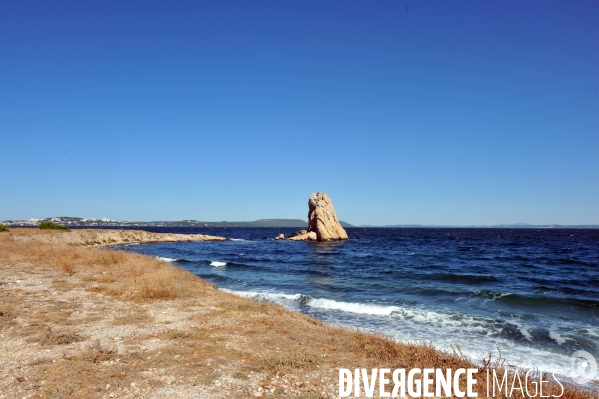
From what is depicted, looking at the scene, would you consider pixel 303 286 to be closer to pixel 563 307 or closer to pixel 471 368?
pixel 563 307

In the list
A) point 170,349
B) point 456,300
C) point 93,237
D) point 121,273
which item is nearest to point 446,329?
point 456,300

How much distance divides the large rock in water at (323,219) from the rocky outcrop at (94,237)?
23.8 meters

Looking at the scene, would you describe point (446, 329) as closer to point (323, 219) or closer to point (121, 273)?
point (121, 273)

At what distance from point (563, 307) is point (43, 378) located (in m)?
21.1

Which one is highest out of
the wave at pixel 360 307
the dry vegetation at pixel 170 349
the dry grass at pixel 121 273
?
the dry grass at pixel 121 273

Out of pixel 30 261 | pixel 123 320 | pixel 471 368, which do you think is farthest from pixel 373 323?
pixel 30 261

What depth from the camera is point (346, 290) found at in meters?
22.3

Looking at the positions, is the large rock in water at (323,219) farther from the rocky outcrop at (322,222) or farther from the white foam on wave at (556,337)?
the white foam on wave at (556,337)

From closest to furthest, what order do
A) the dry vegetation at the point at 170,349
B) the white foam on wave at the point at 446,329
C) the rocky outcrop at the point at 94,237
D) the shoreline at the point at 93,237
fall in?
the dry vegetation at the point at 170,349, the white foam on wave at the point at 446,329, the shoreline at the point at 93,237, the rocky outcrop at the point at 94,237

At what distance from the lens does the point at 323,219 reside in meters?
74.6

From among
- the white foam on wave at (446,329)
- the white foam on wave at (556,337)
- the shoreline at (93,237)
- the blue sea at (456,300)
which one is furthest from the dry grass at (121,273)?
the shoreline at (93,237)

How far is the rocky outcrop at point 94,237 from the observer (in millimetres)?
48469

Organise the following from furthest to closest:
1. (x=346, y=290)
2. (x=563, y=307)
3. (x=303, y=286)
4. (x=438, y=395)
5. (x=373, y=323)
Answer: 1. (x=303, y=286)
2. (x=346, y=290)
3. (x=563, y=307)
4. (x=373, y=323)
5. (x=438, y=395)

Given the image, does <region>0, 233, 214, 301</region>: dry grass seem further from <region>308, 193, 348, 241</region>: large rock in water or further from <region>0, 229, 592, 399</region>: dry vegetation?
<region>308, 193, 348, 241</region>: large rock in water
